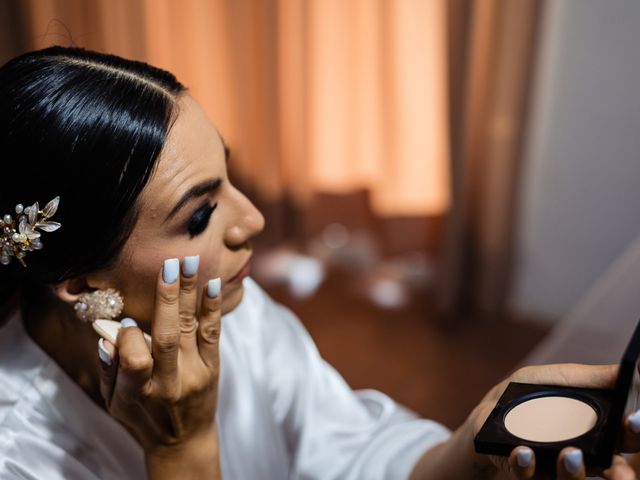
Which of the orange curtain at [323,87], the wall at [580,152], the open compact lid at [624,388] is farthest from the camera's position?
the orange curtain at [323,87]

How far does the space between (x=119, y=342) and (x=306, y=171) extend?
1889mm

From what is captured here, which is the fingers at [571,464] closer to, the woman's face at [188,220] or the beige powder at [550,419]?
the beige powder at [550,419]

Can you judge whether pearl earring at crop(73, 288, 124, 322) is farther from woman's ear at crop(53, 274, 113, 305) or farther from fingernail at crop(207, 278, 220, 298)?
fingernail at crop(207, 278, 220, 298)

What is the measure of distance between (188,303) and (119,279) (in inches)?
4.4

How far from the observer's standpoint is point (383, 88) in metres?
2.51

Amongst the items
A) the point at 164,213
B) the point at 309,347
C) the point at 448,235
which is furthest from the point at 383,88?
the point at 164,213

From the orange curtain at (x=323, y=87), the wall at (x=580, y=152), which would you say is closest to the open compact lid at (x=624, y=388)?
the wall at (x=580, y=152)

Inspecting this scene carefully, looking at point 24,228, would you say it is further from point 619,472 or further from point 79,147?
point 619,472

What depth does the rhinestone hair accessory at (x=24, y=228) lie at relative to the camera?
2.89 ft

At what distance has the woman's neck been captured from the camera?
105 cm

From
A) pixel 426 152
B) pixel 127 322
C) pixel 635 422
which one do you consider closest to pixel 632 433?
pixel 635 422

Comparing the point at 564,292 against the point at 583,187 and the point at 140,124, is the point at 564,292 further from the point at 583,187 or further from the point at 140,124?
the point at 140,124

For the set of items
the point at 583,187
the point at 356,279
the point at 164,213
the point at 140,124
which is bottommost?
the point at 356,279

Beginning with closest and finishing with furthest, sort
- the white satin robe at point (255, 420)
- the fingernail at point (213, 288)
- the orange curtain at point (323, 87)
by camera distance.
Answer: the fingernail at point (213, 288) < the white satin robe at point (255, 420) < the orange curtain at point (323, 87)
